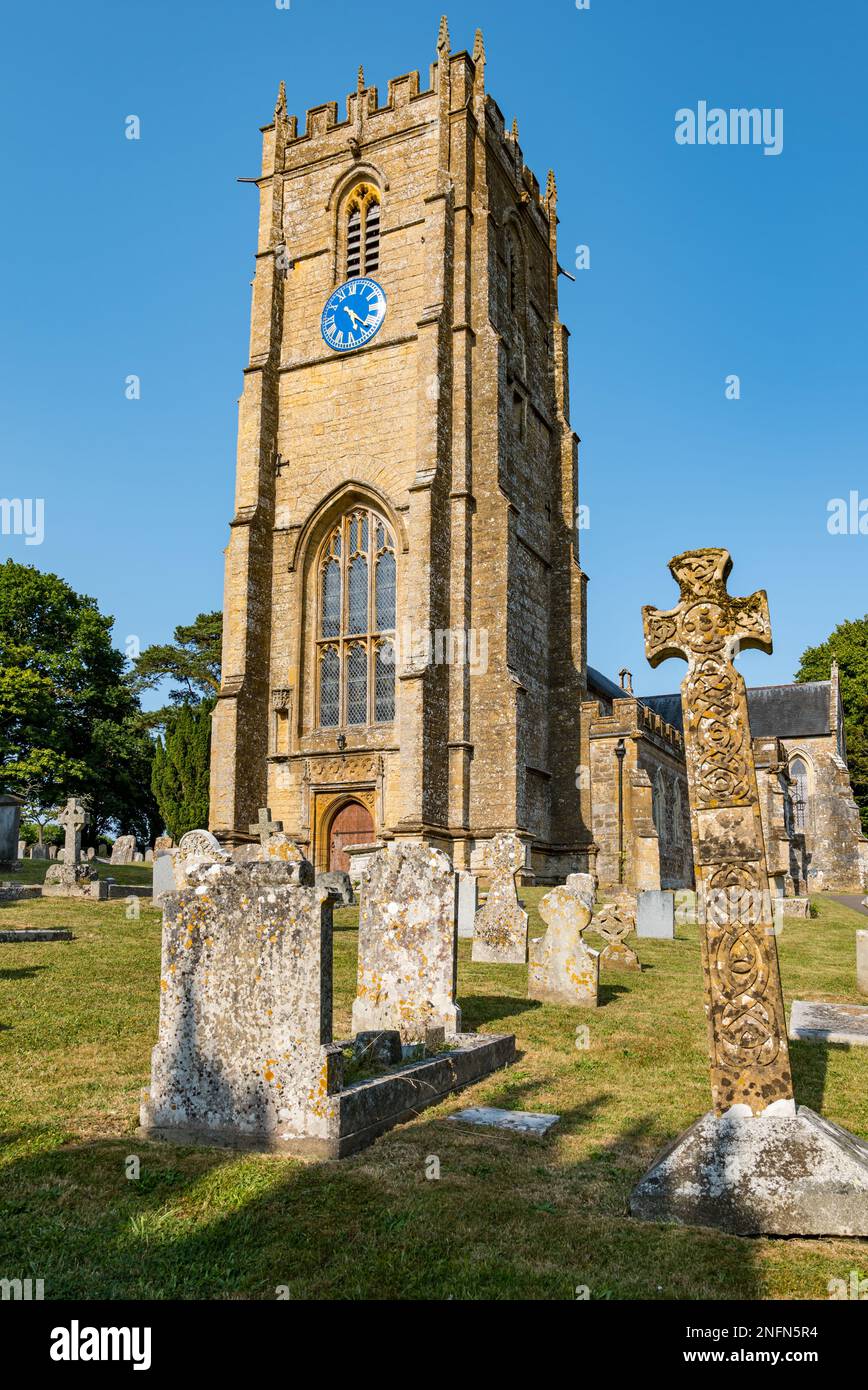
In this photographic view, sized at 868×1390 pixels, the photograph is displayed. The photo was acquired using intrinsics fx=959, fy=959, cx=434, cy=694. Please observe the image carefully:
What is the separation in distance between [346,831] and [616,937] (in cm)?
1335

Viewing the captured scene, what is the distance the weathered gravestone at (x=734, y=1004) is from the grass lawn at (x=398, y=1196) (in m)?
0.16

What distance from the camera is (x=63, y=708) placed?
129 feet

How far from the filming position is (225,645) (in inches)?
→ 1047

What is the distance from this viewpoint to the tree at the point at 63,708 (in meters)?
36.2

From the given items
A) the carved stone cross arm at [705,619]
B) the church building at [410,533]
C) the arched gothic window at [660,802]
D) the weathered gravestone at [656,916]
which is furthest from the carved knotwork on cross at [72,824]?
the carved stone cross arm at [705,619]

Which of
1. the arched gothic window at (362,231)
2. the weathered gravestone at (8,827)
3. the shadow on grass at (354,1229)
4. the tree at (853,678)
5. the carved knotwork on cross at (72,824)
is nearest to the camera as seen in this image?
the shadow on grass at (354,1229)

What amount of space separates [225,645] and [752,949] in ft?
76.6

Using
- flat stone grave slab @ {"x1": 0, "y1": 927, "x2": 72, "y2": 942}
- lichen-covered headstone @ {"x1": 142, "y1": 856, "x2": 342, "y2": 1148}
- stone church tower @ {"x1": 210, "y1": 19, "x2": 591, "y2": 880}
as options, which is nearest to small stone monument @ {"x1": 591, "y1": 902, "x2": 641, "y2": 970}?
flat stone grave slab @ {"x1": 0, "y1": 927, "x2": 72, "y2": 942}

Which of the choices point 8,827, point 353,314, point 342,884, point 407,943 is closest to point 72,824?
point 8,827

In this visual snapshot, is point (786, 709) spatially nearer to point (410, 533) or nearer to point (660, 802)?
point (660, 802)

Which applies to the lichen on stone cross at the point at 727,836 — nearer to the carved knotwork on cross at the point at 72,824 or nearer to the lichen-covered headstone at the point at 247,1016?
the lichen-covered headstone at the point at 247,1016

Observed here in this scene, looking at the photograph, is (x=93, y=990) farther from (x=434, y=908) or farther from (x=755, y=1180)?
(x=755, y=1180)

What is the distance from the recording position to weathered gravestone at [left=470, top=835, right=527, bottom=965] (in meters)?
13.2
